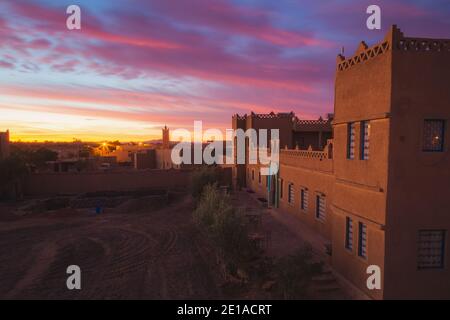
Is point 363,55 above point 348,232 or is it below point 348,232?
above

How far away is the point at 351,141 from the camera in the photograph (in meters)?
11.8

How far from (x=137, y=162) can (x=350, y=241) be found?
43.3 meters

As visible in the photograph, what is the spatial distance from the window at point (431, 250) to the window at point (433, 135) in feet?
7.87

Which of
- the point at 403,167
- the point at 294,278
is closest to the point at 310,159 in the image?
the point at 403,167

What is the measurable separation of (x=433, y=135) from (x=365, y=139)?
1.89m

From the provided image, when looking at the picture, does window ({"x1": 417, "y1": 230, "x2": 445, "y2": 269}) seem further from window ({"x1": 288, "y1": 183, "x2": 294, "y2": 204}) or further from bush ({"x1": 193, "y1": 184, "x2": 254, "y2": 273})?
window ({"x1": 288, "y1": 183, "x2": 294, "y2": 204})

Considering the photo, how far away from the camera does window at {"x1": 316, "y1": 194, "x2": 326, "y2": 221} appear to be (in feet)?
56.8

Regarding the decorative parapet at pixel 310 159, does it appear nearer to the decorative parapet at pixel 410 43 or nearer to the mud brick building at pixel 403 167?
the mud brick building at pixel 403 167

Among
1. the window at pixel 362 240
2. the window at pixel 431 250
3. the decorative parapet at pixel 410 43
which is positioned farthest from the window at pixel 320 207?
the decorative parapet at pixel 410 43

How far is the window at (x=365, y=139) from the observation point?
10.7 m

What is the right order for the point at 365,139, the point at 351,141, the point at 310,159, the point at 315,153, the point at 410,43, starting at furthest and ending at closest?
the point at 310,159, the point at 315,153, the point at 351,141, the point at 365,139, the point at 410,43

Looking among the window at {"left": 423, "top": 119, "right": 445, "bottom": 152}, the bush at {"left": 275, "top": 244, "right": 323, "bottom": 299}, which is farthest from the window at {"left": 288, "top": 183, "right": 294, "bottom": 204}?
the window at {"left": 423, "top": 119, "right": 445, "bottom": 152}

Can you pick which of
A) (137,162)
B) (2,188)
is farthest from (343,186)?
(137,162)

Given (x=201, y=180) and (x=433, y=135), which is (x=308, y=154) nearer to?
(x=433, y=135)
